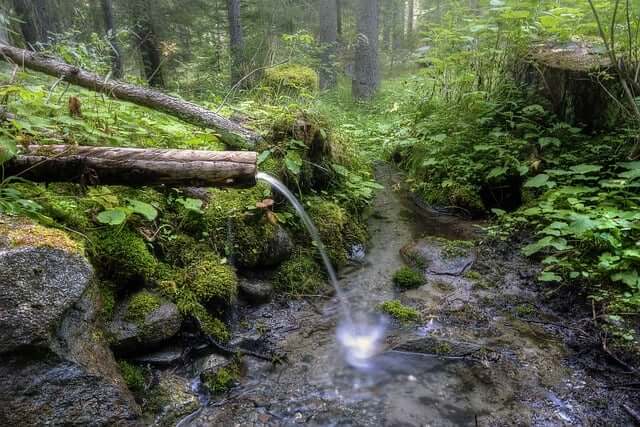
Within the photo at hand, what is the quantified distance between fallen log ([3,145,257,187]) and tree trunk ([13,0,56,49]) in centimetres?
743

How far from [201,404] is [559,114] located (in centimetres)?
577

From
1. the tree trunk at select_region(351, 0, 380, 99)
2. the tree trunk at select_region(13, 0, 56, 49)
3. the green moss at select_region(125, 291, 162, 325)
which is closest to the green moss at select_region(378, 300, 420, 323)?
the green moss at select_region(125, 291, 162, 325)

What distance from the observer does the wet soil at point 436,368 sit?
8.46 feet

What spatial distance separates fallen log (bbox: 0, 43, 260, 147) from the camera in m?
4.23

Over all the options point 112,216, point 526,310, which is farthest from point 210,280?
point 526,310

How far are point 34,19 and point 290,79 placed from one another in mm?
5780

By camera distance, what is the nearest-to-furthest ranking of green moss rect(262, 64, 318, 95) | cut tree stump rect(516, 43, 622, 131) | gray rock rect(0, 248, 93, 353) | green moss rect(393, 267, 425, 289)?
gray rock rect(0, 248, 93, 353) → green moss rect(393, 267, 425, 289) → cut tree stump rect(516, 43, 622, 131) → green moss rect(262, 64, 318, 95)

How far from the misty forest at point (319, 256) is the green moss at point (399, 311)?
2 cm

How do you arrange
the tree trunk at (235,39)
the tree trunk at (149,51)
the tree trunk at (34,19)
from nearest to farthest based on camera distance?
the tree trunk at (34,19) < the tree trunk at (235,39) < the tree trunk at (149,51)

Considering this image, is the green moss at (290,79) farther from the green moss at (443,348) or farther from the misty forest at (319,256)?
the green moss at (443,348)

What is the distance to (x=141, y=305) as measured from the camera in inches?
111

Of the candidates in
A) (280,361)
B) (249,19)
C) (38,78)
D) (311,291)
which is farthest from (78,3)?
(280,361)

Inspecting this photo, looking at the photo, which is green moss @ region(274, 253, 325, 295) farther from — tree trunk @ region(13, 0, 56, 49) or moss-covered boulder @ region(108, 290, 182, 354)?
tree trunk @ region(13, 0, 56, 49)

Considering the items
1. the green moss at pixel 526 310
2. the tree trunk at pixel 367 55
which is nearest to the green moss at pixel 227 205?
the green moss at pixel 526 310
